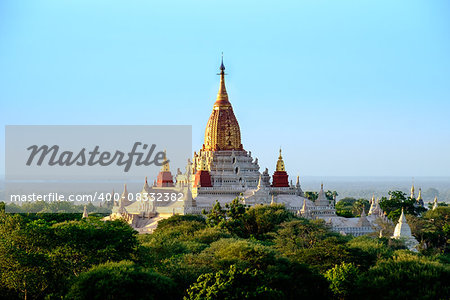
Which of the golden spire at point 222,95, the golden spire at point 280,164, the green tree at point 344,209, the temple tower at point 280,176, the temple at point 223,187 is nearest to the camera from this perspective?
the temple at point 223,187

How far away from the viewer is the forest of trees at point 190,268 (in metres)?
31.4

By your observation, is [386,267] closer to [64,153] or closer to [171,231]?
[171,231]

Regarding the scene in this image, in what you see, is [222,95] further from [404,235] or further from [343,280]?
[343,280]

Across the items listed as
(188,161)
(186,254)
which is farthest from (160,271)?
(188,161)

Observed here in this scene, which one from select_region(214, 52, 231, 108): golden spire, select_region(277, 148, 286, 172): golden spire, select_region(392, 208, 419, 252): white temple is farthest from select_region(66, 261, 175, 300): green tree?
select_region(214, 52, 231, 108): golden spire

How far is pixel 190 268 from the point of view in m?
35.2

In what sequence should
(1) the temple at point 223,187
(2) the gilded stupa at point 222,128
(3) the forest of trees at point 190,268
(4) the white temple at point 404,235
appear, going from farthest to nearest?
(2) the gilded stupa at point 222,128 < (1) the temple at point 223,187 < (4) the white temple at point 404,235 < (3) the forest of trees at point 190,268

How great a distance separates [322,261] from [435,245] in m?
22.0

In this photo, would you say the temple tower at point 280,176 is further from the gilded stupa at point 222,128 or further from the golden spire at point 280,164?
the gilded stupa at point 222,128

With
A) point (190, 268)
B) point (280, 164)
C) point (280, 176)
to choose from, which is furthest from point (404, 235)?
point (190, 268)

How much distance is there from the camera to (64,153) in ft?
212

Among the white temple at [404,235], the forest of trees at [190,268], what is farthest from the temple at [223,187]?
the forest of trees at [190,268]

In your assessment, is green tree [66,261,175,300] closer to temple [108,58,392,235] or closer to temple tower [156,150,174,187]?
temple [108,58,392,235]

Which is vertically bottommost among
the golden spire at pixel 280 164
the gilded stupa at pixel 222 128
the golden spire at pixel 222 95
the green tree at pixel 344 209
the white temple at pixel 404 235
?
the white temple at pixel 404 235
